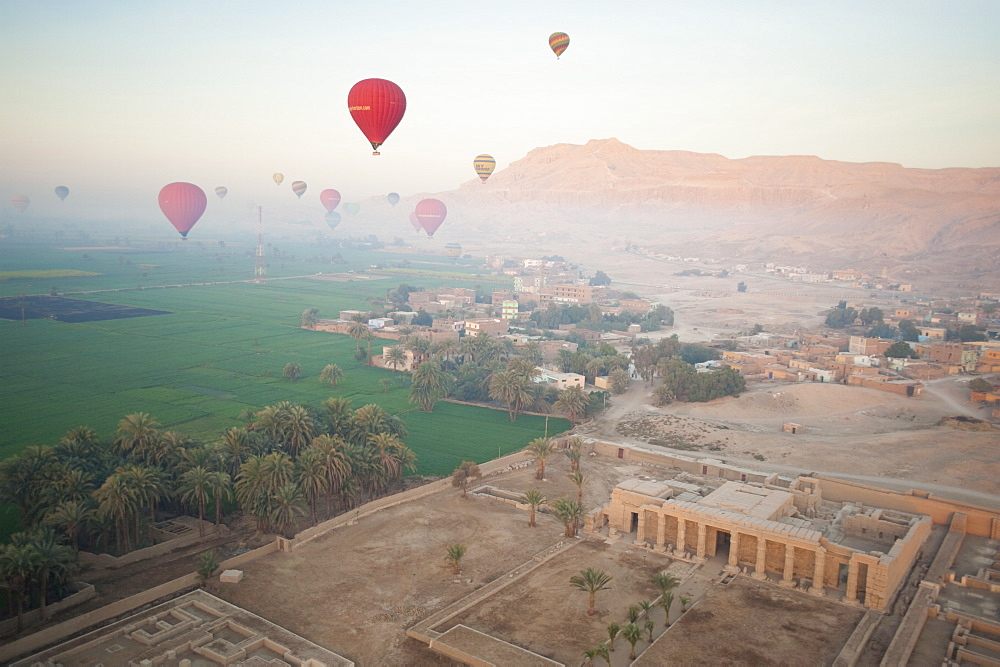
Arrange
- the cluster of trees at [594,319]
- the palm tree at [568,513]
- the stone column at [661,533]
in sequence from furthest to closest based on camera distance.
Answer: the cluster of trees at [594,319]
the palm tree at [568,513]
the stone column at [661,533]

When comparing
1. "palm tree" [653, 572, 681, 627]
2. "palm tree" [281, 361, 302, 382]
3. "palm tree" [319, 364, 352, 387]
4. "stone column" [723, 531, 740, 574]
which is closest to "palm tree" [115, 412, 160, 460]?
"palm tree" [653, 572, 681, 627]

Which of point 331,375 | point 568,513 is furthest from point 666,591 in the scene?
point 331,375

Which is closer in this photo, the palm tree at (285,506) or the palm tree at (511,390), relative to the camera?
the palm tree at (285,506)

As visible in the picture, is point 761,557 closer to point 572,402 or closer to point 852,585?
point 852,585

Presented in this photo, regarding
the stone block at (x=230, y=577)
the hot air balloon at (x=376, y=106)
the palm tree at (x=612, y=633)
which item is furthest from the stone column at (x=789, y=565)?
the hot air balloon at (x=376, y=106)

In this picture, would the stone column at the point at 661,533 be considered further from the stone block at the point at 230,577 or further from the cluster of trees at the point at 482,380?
the cluster of trees at the point at 482,380

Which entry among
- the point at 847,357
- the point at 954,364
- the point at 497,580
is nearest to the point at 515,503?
the point at 497,580

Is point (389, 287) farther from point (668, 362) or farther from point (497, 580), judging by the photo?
point (497, 580)
